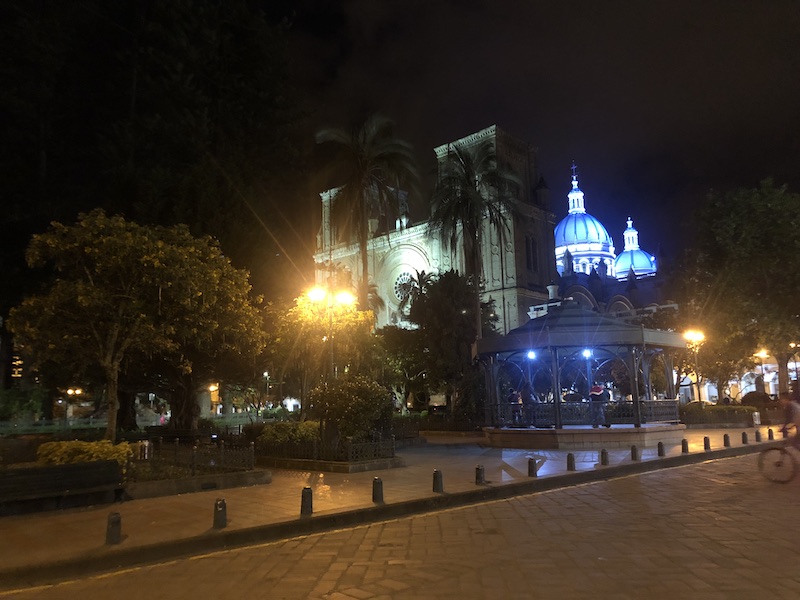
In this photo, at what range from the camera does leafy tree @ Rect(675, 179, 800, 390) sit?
28703 mm

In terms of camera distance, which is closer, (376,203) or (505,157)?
(376,203)

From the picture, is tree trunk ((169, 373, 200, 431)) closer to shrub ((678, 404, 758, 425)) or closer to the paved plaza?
the paved plaza

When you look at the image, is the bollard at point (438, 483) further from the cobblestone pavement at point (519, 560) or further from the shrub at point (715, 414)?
the shrub at point (715, 414)

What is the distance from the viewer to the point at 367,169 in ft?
84.0

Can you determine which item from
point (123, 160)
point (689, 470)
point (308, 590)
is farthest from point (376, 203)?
point (308, 590)

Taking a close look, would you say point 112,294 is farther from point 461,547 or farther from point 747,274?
point 747,274

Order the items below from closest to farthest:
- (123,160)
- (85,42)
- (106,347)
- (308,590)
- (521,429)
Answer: (308,590) → (106,347) → (521,429) → (123,160) → (85,42)

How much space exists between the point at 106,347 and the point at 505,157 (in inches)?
2119

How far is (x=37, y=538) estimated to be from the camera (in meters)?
8.04

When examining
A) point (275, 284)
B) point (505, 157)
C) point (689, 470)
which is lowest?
point (689, 470)

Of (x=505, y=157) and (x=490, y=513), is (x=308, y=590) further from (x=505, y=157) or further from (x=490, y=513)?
(x=505, y=157)

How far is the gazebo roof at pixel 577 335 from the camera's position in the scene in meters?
19.2

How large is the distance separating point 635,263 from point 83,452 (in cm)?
8601

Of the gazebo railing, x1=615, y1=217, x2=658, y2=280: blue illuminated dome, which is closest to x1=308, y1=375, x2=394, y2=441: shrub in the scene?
the gazebo railing
